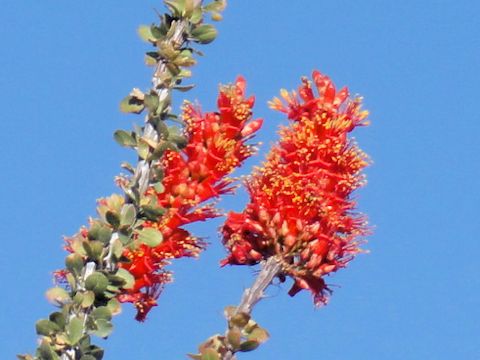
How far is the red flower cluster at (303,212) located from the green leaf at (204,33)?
1791 millimetres

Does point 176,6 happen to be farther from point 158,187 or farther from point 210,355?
point 210,355

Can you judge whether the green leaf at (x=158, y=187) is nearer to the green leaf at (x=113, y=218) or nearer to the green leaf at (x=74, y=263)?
the green leaf at (x=113, y=218)

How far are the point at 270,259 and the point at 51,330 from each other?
7.36ft

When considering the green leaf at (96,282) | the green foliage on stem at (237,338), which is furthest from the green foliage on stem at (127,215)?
the green foliage on stem at (237,338)

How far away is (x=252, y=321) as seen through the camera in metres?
4.93

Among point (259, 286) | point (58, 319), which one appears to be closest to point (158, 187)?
point (58, 319)

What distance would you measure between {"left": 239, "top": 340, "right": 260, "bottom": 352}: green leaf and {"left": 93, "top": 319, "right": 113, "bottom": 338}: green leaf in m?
0.83

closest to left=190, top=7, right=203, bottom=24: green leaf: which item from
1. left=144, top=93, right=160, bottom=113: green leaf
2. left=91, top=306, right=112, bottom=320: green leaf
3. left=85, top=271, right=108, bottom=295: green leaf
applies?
left=144, top=93, right=160, bottom=113: green leaf

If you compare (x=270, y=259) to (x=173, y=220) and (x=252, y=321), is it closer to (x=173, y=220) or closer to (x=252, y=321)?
(x=173, y=220)

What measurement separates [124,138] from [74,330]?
820 mm

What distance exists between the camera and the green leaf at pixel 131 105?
4.27 m

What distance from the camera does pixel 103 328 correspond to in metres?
4.09

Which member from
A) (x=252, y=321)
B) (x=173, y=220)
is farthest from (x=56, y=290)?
(x=173, y=220)

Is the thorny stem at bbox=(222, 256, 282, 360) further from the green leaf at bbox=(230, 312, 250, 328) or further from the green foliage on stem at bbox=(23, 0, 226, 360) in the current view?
the green foliage on stem at bbox=(23, 0, 226, 360)
